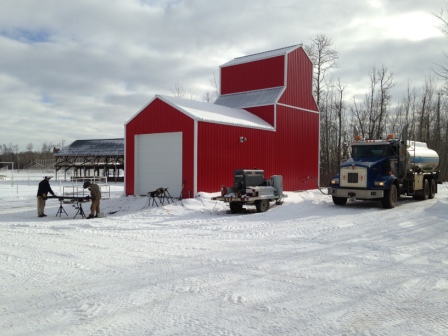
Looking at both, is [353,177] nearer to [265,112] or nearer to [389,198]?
[389,198]

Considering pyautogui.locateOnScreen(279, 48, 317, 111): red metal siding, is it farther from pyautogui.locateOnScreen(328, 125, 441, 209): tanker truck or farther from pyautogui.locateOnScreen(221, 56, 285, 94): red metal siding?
pyautogui.locateOnScreen(328, 125, 441, 209): tanker truck

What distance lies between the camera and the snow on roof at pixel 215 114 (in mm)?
18264

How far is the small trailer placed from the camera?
14914 millimetres

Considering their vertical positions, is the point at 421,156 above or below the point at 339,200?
above

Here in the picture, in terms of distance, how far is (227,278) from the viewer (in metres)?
6.38

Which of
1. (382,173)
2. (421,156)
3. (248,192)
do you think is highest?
(421,156)

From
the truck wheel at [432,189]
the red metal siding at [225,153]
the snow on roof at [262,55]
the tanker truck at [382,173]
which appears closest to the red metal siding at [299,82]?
the snow on roof at [262,55]

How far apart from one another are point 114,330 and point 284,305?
213cm

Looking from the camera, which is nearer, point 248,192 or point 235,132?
point 248,192

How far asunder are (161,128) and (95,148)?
31.3 metres

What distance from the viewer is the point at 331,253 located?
8.18 m

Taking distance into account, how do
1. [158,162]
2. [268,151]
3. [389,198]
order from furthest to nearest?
[268,151] → [158,162] → [389,198]

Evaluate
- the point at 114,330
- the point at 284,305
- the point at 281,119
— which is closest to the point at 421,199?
the point at 281,119

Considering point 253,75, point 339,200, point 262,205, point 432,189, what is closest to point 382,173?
point 339,200
